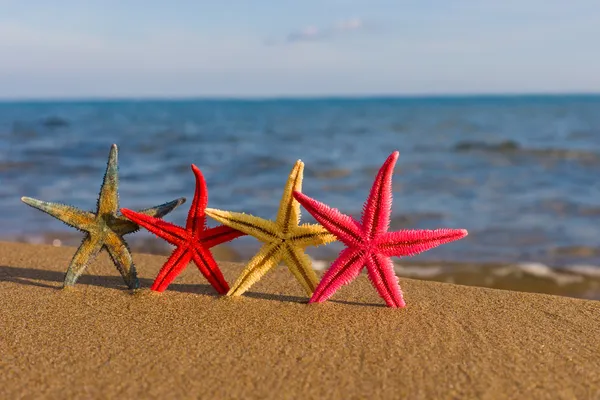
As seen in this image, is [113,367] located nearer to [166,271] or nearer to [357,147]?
[166,271]

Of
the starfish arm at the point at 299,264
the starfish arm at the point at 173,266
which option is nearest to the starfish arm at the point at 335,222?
the starfish arm at the point at 299,264

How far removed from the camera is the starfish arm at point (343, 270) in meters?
3.26

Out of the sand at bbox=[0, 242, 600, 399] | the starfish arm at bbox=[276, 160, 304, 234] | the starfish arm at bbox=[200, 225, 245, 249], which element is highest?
the starfish arm at bbox=[276, 160, 304, 234]

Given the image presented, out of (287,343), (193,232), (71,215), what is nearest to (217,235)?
(193,232)

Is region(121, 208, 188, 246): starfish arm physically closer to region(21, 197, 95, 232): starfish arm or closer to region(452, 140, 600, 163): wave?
region(21, 197, 95, 232): starfish arm

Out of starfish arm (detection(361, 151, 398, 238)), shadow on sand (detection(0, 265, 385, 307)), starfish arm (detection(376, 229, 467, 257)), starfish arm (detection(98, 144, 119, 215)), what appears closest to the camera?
starfish arm (detection(361, 151, 398, 238))

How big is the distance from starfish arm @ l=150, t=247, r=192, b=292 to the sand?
8cm

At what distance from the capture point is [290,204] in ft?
10.9

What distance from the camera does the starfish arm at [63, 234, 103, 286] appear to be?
3.60m

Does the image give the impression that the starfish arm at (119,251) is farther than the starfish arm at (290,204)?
Yes

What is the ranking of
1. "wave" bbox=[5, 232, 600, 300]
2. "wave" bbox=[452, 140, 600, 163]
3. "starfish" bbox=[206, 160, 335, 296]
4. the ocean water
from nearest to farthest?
1. "starfish" bbox=[206, 160, 335, 296]
2. "wave" bbox=[5, 232, 600, 300]
3. the ocean water
4. "wave" bbox=[452, 140, 600, 163]

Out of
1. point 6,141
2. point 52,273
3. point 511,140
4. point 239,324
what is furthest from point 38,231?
point 511,140

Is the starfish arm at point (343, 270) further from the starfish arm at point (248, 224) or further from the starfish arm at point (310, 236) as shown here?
the starfish arm at point (248, 224)

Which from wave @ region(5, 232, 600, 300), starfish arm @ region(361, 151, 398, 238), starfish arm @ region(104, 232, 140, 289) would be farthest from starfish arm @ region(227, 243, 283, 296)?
wave @ region(5, 232, 600, 300)
